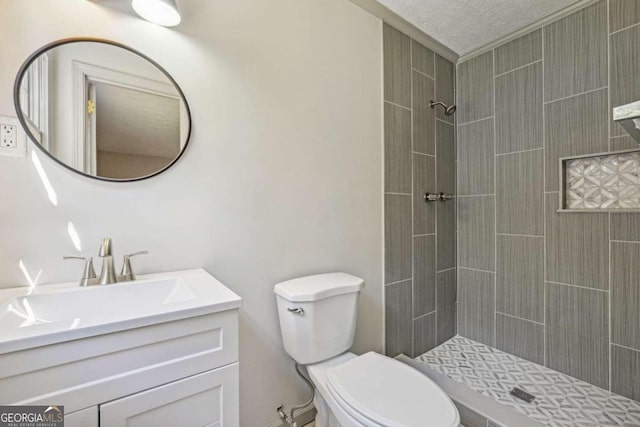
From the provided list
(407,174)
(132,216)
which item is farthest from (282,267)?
(407,174)

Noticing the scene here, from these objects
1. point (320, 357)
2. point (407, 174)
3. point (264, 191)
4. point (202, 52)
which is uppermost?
point (202, 52)

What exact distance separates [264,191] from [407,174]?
3.62 feet

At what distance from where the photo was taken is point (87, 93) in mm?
1003

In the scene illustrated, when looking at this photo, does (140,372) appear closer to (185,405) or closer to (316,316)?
(185,405)

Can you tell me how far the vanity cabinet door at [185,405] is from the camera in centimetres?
69

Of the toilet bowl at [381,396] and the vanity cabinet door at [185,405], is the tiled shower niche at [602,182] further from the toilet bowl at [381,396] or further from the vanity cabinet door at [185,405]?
the vanity cabinet door at [185,405]

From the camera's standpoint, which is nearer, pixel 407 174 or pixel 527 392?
pixel 527 392

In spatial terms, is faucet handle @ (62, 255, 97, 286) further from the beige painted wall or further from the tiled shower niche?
the tiled shower niche

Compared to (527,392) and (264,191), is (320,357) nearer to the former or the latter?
(264,191)

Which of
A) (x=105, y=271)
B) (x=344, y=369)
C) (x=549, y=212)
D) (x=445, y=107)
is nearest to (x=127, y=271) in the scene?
(x=105, y=271)

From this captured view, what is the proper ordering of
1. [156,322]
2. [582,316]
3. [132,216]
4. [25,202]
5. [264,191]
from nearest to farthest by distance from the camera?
[156,322], [25,202], [132,216], [264,191], [582,316]

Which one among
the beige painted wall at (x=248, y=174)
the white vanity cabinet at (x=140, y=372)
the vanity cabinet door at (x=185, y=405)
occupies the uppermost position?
the beige painted wall at (x=248, y=174)

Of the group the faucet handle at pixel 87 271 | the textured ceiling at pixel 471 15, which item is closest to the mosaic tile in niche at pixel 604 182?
the textured ceiling at pixel 471 15

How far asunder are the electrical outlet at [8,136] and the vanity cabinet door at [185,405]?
2.87 feet
